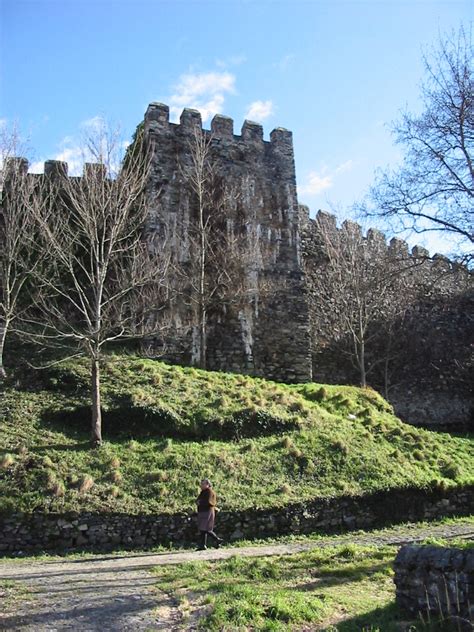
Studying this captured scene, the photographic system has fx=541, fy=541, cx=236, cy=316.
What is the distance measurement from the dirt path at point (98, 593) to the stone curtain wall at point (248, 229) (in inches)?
374

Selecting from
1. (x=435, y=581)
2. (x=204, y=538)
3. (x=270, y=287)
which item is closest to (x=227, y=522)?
(x=204, y=538)

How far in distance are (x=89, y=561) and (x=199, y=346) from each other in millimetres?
10034

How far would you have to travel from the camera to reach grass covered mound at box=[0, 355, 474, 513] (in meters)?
10.0

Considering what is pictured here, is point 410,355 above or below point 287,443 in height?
above

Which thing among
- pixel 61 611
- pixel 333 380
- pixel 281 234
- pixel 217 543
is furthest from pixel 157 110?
pixel 61 611

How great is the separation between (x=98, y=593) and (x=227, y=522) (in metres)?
4.03

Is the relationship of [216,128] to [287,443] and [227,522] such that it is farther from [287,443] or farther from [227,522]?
[227,522]

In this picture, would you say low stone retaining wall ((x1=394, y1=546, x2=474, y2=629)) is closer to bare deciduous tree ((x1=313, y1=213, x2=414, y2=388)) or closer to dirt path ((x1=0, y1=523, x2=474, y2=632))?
dirt path ((x1=0, y1=523, x2=474, y2=632))

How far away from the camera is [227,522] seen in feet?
32.3

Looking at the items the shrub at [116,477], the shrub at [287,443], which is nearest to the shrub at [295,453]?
the shrub at [287,443]

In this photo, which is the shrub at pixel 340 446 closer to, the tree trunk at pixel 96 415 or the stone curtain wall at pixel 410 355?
the tree trunk at pixel 96 415

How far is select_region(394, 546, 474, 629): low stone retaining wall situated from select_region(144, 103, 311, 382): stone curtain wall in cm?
1242

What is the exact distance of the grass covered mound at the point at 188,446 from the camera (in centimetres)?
1001

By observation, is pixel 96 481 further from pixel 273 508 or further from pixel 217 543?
pixel 273 508
